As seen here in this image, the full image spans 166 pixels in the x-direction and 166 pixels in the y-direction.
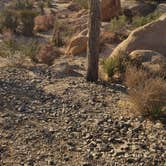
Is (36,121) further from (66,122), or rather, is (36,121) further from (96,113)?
(96,113)

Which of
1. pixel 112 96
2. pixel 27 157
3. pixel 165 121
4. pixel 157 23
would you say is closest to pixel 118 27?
pixel 157 23

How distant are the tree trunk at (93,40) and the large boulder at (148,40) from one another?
6.27 ft

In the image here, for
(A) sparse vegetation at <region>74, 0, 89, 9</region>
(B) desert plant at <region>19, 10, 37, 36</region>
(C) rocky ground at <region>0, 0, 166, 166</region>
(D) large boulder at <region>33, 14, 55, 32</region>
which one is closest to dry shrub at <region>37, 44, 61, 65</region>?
(C) rocky ground at <region>0, 0, 166, 166</region>

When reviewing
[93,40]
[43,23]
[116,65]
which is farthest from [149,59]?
[43,23]

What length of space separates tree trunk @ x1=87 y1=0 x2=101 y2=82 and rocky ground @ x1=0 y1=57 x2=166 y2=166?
0.34 m

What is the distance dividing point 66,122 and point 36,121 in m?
0.53

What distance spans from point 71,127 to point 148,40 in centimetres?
543

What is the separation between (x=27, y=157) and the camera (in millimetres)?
6531

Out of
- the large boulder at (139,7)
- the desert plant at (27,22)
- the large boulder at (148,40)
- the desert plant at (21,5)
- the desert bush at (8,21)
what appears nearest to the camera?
the large boulder at (148,40)

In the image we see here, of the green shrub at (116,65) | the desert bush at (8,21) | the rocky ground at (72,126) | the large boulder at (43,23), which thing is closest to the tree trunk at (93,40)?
the rocky ground at (72,126)

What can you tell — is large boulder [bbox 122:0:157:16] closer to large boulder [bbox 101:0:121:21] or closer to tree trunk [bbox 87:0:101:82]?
large boulder [bbox 101:0:121:21]

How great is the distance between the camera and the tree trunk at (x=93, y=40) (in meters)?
9.45

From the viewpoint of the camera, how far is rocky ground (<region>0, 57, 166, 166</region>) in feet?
21.7

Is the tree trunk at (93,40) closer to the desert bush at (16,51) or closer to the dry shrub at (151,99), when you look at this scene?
the dry shrub at (151,99)
